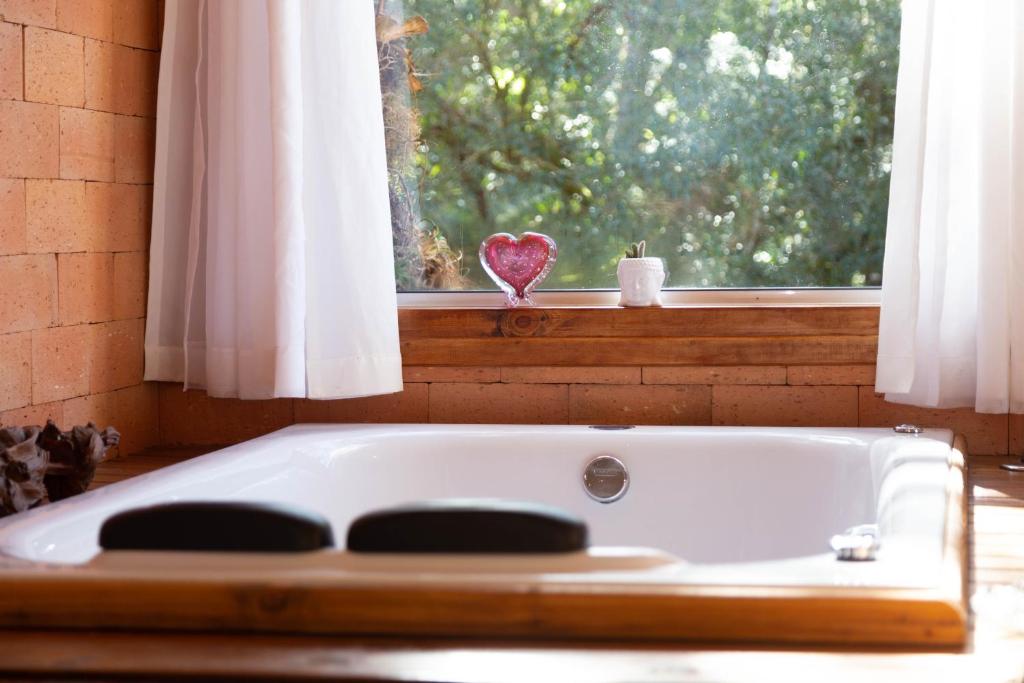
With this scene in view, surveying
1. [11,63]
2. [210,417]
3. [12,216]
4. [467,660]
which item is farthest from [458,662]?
[210,417]

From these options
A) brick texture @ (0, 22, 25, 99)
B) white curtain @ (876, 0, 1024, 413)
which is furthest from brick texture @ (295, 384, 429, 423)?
white curtain @ (876, 0, 1024, 413)

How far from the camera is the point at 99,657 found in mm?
1272

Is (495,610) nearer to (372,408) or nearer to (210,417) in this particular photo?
(372,408)

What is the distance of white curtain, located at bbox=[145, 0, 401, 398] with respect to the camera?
2645 millimetres

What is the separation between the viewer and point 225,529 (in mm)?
1435

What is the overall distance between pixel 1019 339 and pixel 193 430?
6.32 ft

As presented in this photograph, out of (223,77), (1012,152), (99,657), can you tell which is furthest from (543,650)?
(223,77)

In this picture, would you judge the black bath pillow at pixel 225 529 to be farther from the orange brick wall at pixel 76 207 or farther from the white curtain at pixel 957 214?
the white curtain at pixel 957 214

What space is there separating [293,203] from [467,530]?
1.42m

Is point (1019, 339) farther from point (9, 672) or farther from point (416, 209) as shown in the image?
point (9, 672)

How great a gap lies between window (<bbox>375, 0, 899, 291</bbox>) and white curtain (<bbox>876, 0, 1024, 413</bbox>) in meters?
0.34

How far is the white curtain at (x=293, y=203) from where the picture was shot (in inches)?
104

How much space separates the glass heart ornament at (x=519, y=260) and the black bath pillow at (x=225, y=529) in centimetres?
148

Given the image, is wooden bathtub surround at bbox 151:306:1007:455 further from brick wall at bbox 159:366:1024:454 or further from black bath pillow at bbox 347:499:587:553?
black bath pillow at bbox 347:499:587:553
